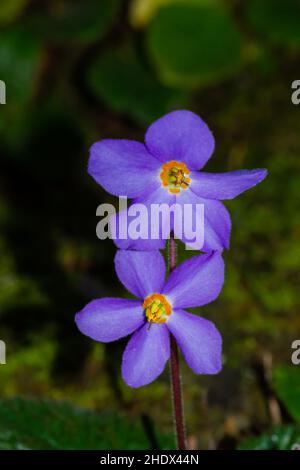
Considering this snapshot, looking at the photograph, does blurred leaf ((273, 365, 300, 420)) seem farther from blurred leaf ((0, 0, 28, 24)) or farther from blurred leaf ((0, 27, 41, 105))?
blurred leaf ((0, 0, 28, 24))

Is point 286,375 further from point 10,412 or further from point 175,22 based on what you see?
point 175,22

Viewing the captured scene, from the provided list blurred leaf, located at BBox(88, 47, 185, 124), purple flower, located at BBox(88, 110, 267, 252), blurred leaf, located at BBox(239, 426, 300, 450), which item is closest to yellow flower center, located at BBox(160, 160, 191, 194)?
purple flower, located at BBox(88, 110, 267, 252)

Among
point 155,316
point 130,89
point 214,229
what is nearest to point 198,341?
point 155,316

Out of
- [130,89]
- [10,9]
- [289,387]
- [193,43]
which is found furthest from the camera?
[10,9]

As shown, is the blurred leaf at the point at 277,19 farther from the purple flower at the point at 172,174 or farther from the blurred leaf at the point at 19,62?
the purple flower at the point at 172,174

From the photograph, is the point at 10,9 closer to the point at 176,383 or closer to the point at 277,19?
the point at 277,19

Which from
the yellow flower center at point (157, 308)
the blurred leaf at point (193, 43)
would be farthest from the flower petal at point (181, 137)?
the blurred leaf at point (193, 43)

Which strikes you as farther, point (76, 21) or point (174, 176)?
point (76, 21)

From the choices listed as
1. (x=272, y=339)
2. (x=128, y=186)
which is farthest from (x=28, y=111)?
(x=128, y=186)
